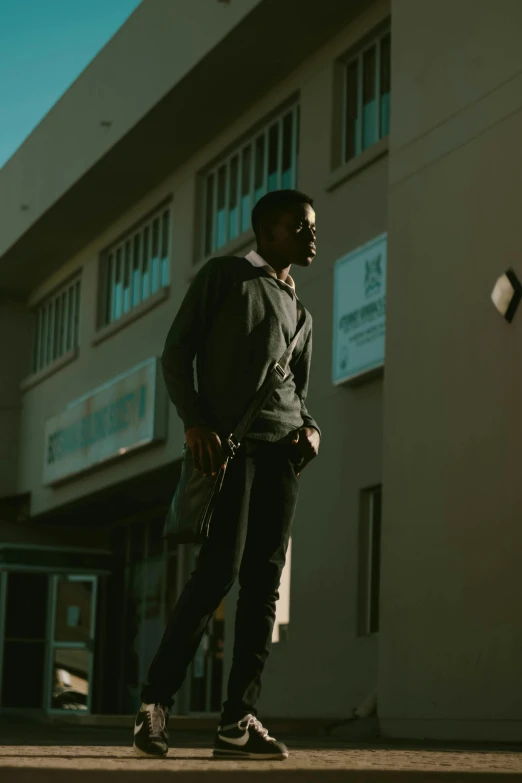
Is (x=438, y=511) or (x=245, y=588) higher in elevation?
(x=438, y=511)

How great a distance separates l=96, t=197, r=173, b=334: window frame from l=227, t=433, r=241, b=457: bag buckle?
14.2 metres

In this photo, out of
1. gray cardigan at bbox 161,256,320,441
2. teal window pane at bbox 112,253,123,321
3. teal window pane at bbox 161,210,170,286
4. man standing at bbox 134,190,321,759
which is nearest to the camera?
man standing at bbox 134,190,321,759

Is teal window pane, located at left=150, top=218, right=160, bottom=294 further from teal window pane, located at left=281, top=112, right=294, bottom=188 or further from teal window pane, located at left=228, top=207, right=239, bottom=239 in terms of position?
teal window pane, located at left=281, top=112, right=294, bottom=188

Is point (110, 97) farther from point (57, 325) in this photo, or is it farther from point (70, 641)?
point (70, 641)

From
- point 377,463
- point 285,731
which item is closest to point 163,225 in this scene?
point 377,463

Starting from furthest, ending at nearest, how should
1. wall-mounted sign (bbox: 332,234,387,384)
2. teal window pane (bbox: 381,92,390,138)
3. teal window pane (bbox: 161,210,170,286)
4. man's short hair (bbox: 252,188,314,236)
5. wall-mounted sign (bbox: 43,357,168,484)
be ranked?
teal window pane (bbox: 161,210,170,286)
wall-mounted sign (bbox: 43,357,168,484)
teal window pane (bbox: 381,92,390,138)
wall-mounted sign (bbox: 332,234,387,384)
man's short hair (bbox: 252,188,314,236)

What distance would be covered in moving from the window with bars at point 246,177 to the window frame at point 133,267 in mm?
1029

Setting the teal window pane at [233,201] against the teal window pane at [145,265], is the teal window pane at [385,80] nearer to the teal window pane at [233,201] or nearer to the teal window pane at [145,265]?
the teal window pane at [233,201]

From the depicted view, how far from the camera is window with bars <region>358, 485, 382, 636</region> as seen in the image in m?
13.3

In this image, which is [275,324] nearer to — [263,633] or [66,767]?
[263,633]

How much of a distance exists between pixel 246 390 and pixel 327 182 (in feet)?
33.6

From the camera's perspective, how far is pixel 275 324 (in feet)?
16.0

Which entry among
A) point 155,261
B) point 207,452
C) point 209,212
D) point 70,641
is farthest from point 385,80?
point 70,641

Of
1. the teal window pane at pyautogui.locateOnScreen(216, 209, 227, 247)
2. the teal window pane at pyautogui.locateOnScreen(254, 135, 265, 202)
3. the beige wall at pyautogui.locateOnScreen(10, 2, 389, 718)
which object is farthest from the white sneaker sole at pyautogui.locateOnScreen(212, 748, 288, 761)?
the teal window pane at pyautogui.locateOnScreen(216, 209, 227, 247)
